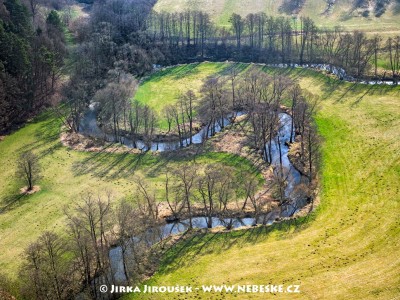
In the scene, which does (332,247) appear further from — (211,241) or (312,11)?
(312,11)

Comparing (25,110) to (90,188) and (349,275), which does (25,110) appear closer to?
(90,188)

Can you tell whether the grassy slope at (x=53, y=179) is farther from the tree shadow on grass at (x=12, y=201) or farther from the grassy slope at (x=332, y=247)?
the grassy slope at (x=332, y=247)

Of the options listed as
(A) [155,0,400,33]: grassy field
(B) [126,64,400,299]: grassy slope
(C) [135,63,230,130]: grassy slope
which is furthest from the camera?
(A) [155,0,400,33]: grassy field

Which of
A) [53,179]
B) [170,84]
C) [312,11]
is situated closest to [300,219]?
[53,179]

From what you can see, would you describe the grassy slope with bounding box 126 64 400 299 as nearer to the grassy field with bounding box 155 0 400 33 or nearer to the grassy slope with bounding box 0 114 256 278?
the grassy slope with bounding box 0 114 256 278

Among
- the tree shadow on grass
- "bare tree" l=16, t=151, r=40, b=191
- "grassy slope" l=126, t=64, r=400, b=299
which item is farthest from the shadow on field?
"bare tree" l=16, t=151, r=40, b=191
